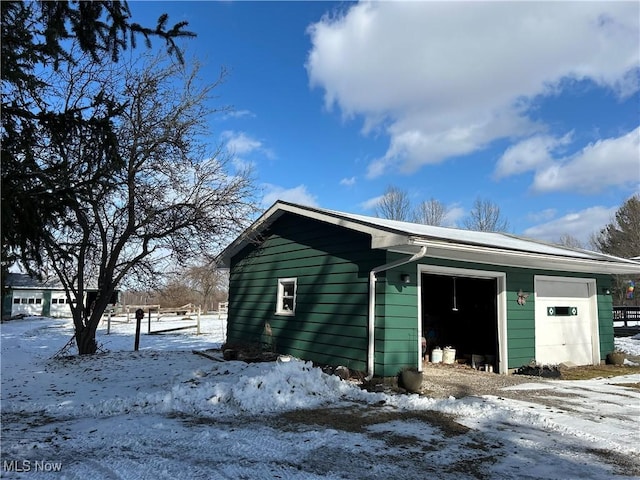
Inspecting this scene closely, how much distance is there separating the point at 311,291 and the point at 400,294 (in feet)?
7.41

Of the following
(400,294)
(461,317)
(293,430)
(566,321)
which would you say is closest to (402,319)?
(400,294)

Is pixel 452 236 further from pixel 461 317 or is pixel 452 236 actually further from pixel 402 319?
pixel 461 317

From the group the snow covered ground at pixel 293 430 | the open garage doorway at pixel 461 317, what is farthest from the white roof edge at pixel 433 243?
the snow covered ground at pixel 293 430

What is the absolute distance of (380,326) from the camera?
25.7 feet

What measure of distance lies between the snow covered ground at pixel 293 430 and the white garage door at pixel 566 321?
1.92m

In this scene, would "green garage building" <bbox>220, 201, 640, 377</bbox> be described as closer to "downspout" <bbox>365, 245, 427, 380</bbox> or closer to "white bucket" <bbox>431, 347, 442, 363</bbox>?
"downspout" <bbox>365, 245, 427, 380</bbox>

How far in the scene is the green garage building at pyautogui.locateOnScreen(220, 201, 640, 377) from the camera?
7945 millimetres

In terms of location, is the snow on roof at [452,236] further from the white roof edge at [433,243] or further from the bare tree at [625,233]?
the bare tree at [625,233]

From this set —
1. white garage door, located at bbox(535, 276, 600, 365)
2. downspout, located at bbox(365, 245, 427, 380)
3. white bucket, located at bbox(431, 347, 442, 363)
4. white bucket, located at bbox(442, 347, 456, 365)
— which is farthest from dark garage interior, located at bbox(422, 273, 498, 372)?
downspout, located at bbox(365, 245, 427, 380)

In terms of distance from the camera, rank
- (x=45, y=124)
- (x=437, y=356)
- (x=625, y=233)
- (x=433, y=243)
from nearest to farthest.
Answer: (x=45, y=124) → (x=433, y=243) → (x=437, y=356) → (x=625, y=233)

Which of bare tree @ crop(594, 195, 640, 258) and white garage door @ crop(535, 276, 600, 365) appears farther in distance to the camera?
bare tree @ crop(594, 195, 640, 258)

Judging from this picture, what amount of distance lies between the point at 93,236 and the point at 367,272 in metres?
7.79

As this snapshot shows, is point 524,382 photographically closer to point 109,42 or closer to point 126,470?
point 126,470

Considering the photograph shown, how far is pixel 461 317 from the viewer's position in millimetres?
12430
